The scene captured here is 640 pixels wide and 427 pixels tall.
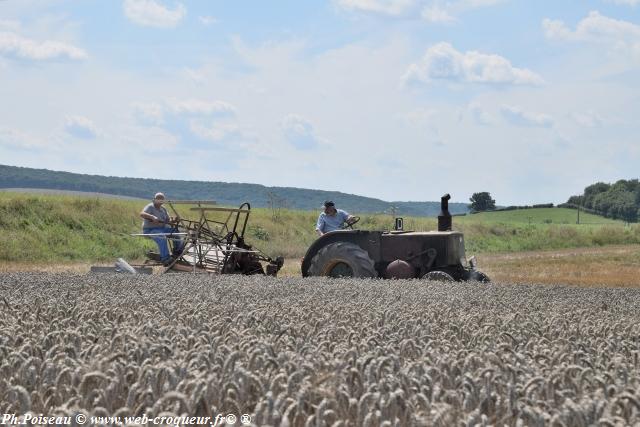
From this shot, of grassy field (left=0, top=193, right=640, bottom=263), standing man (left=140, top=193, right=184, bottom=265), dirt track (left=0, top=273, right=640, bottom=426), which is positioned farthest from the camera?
grassy field (left=0, top=193, right=640, bottom=263)

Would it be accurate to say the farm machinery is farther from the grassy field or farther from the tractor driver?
the grassy field

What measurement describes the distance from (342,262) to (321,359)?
12093 mm

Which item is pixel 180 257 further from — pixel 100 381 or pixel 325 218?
pixel 100 381

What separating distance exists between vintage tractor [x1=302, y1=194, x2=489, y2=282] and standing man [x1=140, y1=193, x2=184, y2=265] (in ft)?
8.68

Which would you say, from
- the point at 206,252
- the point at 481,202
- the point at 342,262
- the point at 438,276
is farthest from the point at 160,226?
the point at 481,202

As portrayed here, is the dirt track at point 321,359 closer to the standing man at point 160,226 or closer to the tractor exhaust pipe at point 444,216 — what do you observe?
the standing man at point 160,226

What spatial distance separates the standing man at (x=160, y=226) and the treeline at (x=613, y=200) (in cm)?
12929

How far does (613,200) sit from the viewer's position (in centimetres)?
15612

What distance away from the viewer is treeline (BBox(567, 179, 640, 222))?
492 ft

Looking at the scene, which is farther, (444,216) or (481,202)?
(481,202)

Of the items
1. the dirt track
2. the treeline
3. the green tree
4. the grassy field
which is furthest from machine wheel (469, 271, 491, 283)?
the treeline

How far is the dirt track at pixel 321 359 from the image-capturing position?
5777 mm

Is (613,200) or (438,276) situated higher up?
(613,200)

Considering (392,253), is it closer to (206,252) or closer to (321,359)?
(206,252)
